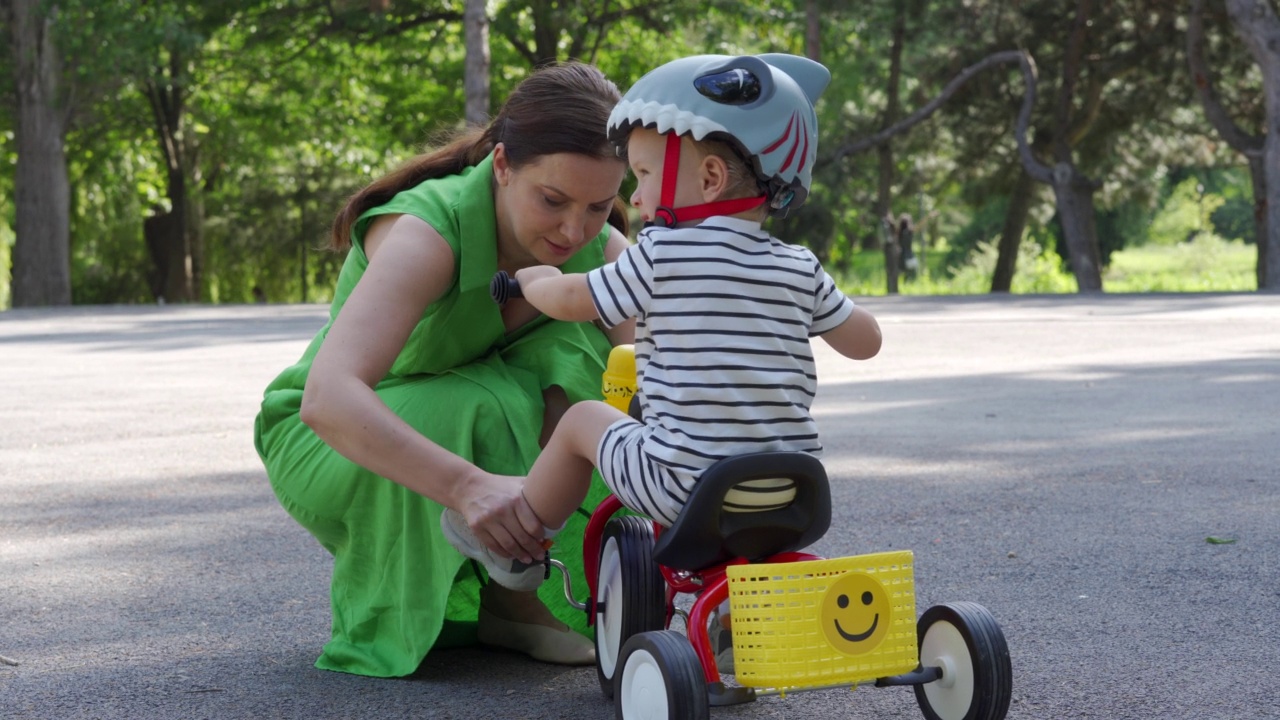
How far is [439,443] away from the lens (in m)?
2.82

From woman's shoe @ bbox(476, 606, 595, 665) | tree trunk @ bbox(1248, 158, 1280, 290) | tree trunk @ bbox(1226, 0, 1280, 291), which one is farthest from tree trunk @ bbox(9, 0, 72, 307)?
woman's shoe @ bbox(476, 606, 595, 665)

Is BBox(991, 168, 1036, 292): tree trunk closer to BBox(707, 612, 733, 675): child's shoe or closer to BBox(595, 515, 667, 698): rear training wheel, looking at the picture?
BBox(595, 515, 667, 698): rear training wheel

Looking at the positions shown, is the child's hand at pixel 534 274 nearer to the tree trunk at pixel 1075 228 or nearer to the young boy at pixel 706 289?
the young boy at pixel 706 289

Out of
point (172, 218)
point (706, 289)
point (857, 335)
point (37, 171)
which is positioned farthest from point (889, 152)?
point (706, 289)

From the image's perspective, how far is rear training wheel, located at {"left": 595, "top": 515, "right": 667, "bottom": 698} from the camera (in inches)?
94.4

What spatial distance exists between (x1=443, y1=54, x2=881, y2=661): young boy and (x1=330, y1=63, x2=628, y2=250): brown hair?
1.13 ft

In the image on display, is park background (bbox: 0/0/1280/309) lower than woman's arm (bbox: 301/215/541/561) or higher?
higher

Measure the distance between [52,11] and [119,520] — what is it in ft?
62.0

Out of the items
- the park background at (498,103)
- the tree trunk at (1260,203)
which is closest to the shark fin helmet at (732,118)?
the park background at (498,103)

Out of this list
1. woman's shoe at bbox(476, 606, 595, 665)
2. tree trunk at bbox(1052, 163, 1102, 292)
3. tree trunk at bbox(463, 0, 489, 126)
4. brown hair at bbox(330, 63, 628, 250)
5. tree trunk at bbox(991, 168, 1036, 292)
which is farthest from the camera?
tree trunk at bbox(991, 168, 1036, 292)

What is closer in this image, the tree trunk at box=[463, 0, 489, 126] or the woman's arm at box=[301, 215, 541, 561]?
the woman's arm at box=[301, 215, 541, 561]

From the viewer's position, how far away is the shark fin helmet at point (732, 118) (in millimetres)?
2170

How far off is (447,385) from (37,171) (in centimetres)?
2061

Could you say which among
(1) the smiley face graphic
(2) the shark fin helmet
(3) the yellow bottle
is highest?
(2) the shark fin helmet
